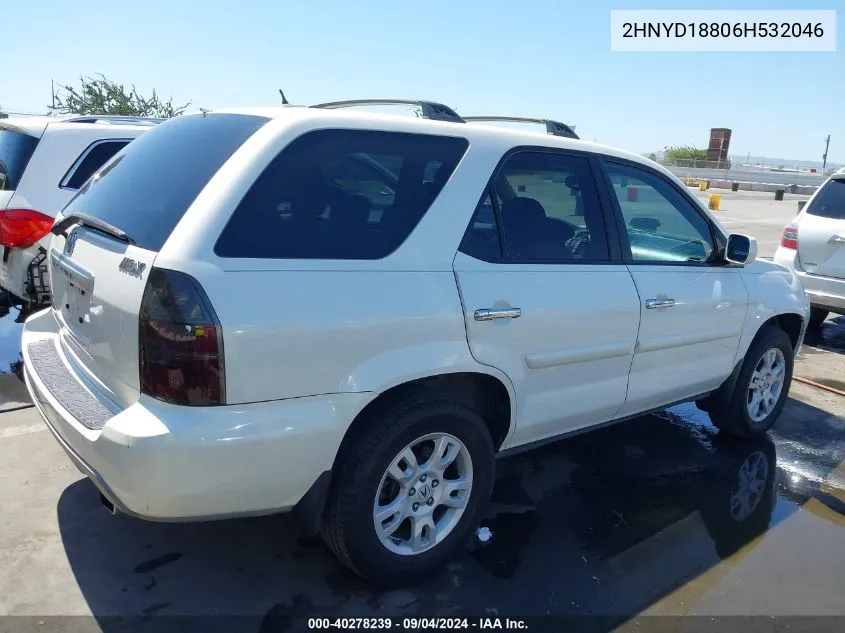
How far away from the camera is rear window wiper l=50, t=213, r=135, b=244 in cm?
253

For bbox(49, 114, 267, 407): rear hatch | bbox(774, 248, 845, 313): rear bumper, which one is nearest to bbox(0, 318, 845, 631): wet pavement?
bbox(49, 114, 267, 407): rear hatch

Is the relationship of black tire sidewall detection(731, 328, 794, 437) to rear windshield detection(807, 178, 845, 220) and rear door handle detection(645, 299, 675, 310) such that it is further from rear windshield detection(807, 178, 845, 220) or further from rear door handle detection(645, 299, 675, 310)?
rear windshield detection(807, 178, 845, 220)

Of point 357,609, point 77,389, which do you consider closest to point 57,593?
point 77,389

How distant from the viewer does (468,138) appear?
9.61 ft

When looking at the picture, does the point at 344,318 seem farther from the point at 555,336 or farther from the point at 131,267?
the point at 555,336

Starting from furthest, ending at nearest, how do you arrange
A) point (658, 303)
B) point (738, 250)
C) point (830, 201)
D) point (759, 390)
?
point (830, 201) → point (759, 390) → point (738, 250) → point (658, 303)

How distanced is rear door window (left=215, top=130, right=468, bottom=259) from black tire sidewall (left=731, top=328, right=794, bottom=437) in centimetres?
260

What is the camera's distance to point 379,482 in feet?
8.55

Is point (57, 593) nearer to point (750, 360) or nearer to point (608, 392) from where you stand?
point (608, 392)

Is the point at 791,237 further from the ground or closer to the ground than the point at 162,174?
closer to the ground

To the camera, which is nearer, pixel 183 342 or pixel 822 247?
pixel 183 342

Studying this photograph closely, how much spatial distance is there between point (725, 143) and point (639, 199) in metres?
56.7

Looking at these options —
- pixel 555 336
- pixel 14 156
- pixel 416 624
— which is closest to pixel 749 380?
pixel 555 336

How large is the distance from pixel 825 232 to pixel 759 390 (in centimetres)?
318
